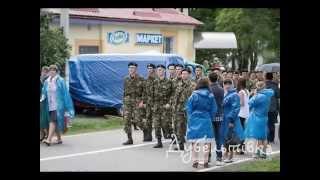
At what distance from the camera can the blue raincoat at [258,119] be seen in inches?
285

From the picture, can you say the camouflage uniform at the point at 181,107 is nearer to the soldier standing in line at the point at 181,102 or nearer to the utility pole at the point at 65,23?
the soldier standing in line at the point at 181,102

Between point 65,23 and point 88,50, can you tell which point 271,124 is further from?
point 65,23

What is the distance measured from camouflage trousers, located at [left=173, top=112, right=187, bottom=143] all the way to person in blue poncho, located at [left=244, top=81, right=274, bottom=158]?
24.5 inches

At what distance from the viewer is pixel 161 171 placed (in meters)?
7.09

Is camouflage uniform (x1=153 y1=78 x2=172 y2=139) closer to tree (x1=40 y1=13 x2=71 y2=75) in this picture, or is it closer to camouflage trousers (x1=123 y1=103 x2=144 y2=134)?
camouflage trousers (x1=123 y1=103 x2=144 y2=134)

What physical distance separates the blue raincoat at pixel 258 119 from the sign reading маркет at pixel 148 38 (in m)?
1.13

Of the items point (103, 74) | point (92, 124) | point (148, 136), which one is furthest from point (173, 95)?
point (92, 124)

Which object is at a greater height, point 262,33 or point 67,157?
point 262,33

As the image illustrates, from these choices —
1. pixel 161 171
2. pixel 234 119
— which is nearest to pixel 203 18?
pixel 234 119
